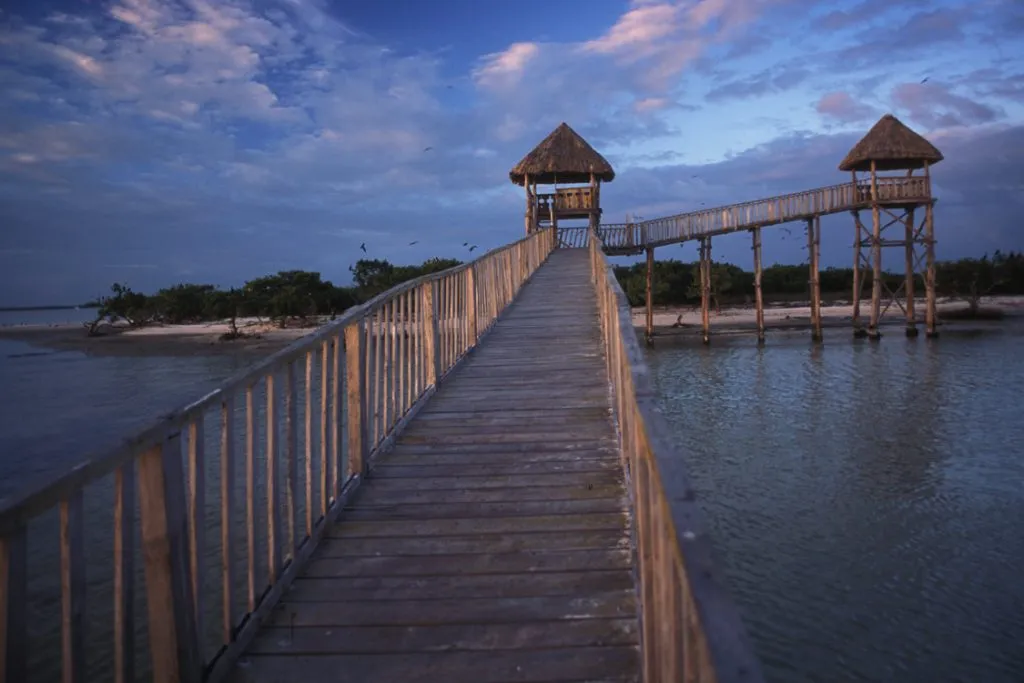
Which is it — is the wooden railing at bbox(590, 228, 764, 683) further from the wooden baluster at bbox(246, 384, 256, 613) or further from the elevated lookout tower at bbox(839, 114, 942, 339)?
the elevated lookout tower at bbox(839, 114, 942, 339)

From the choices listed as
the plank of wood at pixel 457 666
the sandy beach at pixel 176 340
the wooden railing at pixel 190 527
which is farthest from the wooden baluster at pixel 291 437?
the sandy beach at pixel 176 340

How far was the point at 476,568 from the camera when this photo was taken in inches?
143

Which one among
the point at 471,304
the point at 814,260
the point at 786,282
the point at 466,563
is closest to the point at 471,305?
the point at 471,304

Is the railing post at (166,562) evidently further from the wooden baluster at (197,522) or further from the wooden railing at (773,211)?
the wooden railing at (773,211)

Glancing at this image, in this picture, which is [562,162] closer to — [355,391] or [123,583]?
[355,391]

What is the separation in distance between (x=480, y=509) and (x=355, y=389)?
1139mm

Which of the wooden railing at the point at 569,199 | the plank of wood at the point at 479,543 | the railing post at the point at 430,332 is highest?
the wooden railing at the point at 569,199

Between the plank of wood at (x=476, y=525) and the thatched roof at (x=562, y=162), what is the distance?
22335mm

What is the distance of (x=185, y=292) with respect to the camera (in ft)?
171

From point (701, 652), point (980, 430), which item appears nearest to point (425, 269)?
point (980, 430)

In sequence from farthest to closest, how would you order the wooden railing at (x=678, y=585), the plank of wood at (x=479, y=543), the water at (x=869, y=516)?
the water at (x=869, y=516) < the plank of wood at (x=479, y=543) < the wooden railing at (x=678, y=585)

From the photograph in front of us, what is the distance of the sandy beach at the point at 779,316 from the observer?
33.8 m

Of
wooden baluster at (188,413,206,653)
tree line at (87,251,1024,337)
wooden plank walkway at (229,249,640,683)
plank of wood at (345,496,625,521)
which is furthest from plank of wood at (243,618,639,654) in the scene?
Answer: tree line at (87,251,1024,337)

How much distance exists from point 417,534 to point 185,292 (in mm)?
53692
